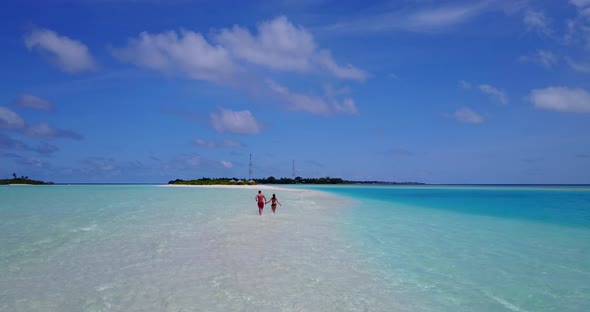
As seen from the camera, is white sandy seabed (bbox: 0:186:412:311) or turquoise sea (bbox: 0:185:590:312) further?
turquoise sea (bbox: 0:185:590:312)

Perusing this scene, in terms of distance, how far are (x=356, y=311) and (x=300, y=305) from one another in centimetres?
86

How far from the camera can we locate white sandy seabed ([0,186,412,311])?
20.6ft

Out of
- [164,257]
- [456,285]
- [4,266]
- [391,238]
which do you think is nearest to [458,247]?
[391,238]

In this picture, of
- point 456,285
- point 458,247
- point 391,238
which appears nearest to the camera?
point 456,285

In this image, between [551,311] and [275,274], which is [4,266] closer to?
[275,274]

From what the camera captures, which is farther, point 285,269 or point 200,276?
point 285,269

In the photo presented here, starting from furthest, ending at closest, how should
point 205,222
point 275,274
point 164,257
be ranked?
point 205,222, point 164,257, point 275,274

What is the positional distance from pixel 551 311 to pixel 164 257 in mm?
7804

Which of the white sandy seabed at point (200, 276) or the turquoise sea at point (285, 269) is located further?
the turquoise sea at point (285, 269)

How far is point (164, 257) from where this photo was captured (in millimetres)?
9656

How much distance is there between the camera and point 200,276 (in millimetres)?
7855

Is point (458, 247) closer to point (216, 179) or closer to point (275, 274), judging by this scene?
point (275, 274)

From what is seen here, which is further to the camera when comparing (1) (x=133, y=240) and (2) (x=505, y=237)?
(2) (x=505, y=237)

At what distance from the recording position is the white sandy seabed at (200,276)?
627cm
